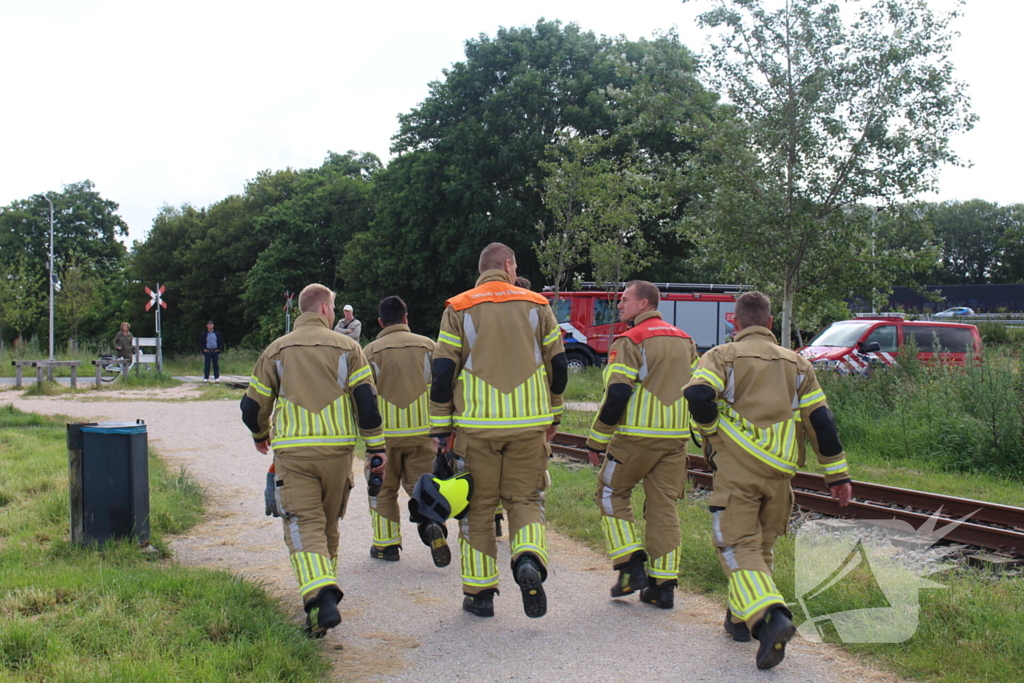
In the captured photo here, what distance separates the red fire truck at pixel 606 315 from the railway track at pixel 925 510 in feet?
48.8

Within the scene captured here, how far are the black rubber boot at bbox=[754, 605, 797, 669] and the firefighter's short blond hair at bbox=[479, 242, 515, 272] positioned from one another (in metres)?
2.50

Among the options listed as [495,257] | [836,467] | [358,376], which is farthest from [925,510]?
[358,376]

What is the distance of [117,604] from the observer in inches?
178

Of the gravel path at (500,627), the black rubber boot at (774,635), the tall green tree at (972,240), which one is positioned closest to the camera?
the black rubber boot at (774,635)

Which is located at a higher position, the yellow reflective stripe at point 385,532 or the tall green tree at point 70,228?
the tall green tree at point 70,228

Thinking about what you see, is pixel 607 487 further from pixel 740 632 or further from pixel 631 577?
pixel 740 632

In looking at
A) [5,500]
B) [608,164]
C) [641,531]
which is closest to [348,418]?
[641,531]

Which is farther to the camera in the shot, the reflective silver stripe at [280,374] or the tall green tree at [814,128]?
the tall green tree at [814,128]

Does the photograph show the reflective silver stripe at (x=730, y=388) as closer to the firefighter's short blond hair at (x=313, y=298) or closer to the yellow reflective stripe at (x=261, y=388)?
the firefighter's short blond hair at (x=313, y=298)

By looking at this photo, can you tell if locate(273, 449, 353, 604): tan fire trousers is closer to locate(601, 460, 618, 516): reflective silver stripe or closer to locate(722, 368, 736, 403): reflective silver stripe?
locate(601, 460, 618, 516): reflective silver stripe

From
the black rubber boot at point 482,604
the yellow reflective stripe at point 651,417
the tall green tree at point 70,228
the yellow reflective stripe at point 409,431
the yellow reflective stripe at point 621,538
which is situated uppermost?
the tall green tree at point 70,228

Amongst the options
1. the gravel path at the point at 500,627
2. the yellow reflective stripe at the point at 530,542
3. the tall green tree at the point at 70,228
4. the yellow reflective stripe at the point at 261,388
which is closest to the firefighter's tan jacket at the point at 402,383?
the gravel path at the point at 500,627

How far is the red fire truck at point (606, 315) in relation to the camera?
2427 cm

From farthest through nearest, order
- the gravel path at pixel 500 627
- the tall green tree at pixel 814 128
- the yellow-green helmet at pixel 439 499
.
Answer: the tall green tree at pixel 814 128
the yellow-green helmet at pixel 439 499
the gravel path at pixel 500 627
